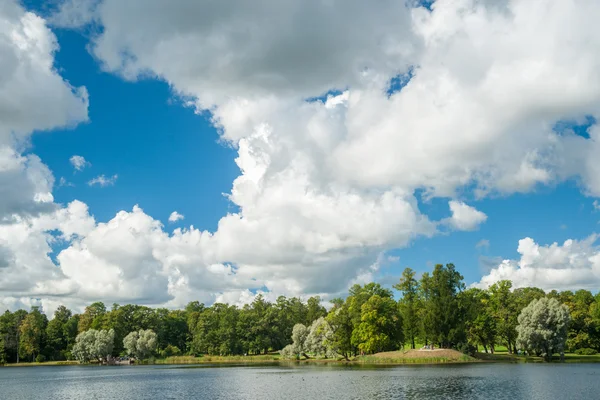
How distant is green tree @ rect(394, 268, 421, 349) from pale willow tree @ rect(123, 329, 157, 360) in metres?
77.1

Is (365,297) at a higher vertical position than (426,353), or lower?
higher

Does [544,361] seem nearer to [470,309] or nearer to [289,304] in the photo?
[470,309]

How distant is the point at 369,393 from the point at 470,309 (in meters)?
67.0

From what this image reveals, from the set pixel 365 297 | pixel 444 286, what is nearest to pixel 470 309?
pixel 444 286

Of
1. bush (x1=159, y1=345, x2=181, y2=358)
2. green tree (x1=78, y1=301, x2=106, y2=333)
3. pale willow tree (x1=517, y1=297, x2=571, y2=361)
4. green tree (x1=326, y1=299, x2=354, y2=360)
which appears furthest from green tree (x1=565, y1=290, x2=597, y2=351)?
green tree (x1=78, y1=301, x2=106, y2=333)

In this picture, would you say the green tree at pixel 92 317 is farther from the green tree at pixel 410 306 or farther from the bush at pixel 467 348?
the bush at pixel 467 348

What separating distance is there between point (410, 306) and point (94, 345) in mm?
99613

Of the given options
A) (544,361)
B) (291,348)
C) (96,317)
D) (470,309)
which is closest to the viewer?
(544,361)

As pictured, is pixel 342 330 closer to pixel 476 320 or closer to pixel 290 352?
pixel 290 352

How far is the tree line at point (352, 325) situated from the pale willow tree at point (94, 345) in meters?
0.31

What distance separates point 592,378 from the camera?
6197 centimetres

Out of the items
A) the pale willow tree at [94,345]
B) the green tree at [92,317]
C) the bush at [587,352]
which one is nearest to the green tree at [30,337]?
the green tree at [92,317]

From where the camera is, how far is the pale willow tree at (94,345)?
157625 millimetres

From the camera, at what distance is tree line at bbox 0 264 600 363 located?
109 metres
